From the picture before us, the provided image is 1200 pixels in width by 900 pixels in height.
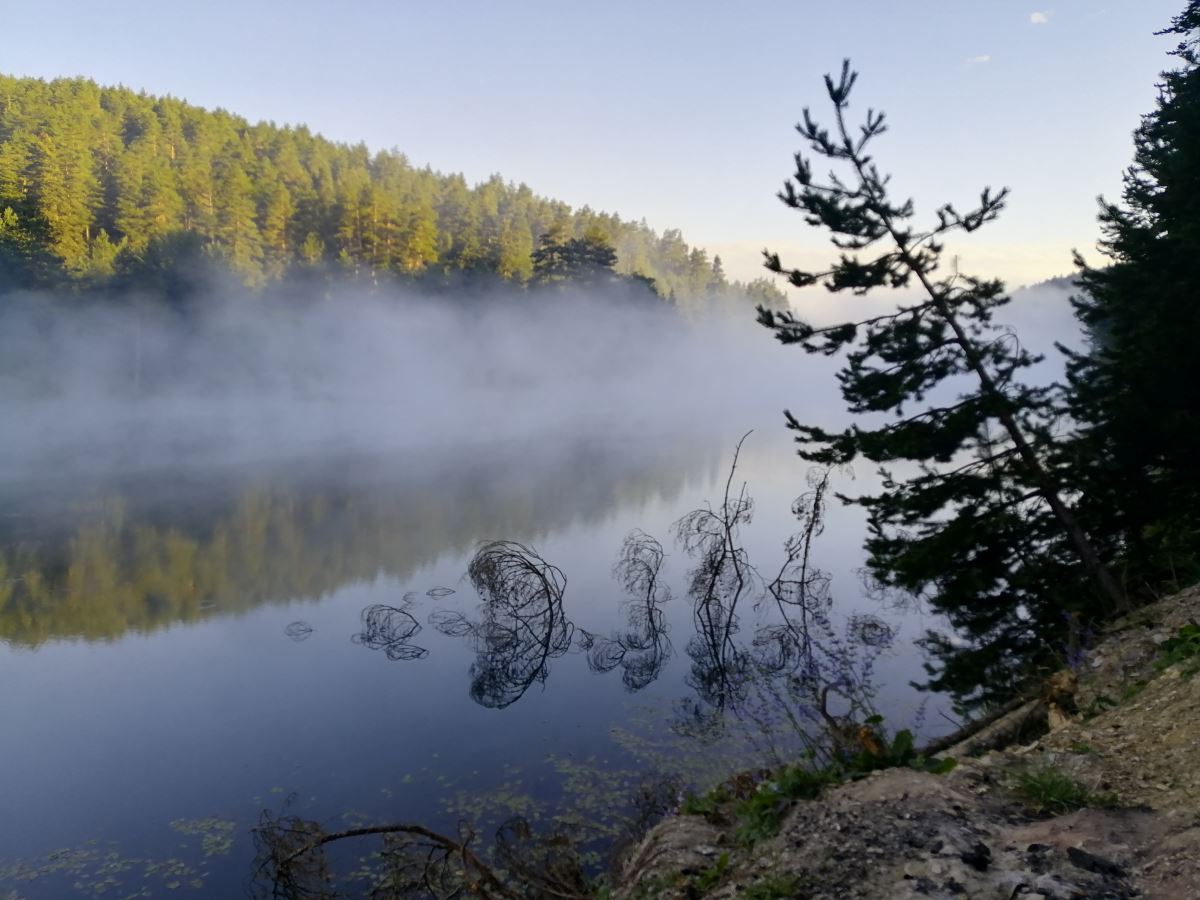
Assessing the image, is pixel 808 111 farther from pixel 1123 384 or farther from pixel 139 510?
pixel 139 510

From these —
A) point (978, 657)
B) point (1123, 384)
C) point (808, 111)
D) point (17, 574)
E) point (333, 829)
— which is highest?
point (17, 574)

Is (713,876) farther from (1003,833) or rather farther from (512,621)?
(512,621)

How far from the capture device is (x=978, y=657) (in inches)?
374

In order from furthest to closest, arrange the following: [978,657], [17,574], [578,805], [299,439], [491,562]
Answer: [299,439] < [17,574] < [491,562] < [978,657] < [578,805]

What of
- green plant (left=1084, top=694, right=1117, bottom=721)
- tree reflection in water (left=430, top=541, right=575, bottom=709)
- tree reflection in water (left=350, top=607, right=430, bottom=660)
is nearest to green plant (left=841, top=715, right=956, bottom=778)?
green plant (left=1084, top=694, right=1117, bottom=721)

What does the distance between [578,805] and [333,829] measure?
258 centimetres

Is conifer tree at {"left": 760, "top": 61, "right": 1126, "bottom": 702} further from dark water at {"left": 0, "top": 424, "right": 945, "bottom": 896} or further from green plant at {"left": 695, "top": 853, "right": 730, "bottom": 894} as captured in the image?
green plant at {"left": 695, "top": 853, "right": 730, "bottom": 894}

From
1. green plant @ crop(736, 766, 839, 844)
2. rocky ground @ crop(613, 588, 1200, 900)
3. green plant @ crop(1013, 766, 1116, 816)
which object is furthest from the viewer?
green plant @ crop(736, 766, 839, 844)

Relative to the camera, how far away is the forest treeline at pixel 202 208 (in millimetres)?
48719

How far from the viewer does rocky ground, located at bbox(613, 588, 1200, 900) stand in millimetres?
3434

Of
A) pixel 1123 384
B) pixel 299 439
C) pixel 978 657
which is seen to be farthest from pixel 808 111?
pixel 299 439

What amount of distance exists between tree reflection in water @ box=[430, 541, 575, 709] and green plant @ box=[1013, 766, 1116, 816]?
376 inches

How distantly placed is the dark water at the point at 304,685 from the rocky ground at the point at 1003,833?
178 inches

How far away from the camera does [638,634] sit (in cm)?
1449
